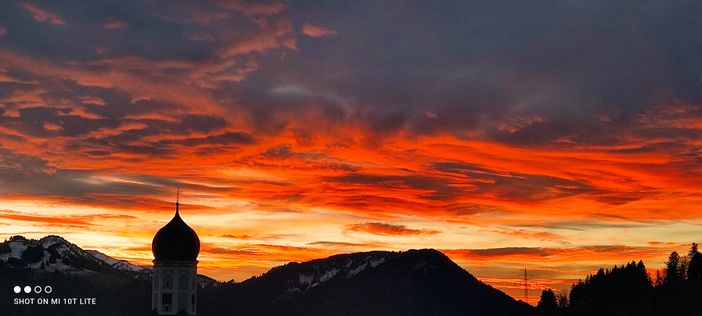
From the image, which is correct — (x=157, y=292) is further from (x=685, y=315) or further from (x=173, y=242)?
(x=685, y=315)

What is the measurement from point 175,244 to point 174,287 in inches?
332

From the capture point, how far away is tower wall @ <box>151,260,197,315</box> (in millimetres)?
166375

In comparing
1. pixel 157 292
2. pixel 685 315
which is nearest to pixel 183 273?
pixel 157 292

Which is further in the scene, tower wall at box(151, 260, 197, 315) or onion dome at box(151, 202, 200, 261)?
onion dome at box(151, 202, 200, 261)

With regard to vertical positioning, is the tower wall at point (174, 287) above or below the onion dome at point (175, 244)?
below

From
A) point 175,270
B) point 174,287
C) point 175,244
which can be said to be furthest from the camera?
point 175,244

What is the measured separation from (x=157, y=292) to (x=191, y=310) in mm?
7065

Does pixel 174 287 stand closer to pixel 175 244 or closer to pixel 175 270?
pixel 175 270

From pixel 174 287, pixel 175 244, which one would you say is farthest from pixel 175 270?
pixel 175 244

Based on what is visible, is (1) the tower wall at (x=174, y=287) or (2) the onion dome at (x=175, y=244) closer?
(1) the tower wall at (x=174, y=287)

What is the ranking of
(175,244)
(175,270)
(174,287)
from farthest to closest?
(175,244)
(175,270)
(174,287)

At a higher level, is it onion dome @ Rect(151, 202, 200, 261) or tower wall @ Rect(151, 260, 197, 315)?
onion dome @ Rect(151, 202, 200, 261)

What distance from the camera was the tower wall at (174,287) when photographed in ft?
546

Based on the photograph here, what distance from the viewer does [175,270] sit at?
6654 inches
